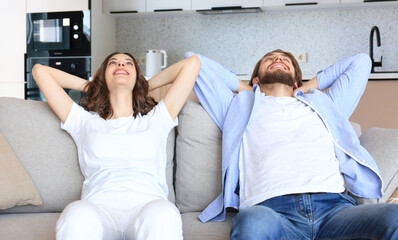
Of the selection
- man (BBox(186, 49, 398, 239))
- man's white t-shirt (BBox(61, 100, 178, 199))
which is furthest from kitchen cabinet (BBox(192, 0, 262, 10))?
man's white t-shirt (BBox(61, 100, 178, 199))

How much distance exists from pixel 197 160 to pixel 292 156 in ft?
1.35

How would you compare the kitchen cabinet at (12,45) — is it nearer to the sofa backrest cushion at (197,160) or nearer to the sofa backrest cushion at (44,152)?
the sofa backrest cushion at (44,152)

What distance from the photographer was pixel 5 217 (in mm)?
1943

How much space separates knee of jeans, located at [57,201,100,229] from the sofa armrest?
3.63ft

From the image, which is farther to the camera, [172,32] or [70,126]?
[172,32]

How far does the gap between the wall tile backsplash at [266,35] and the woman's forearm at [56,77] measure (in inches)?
111

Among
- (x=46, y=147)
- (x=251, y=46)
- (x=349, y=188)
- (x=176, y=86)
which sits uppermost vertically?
(x=251, y=46)

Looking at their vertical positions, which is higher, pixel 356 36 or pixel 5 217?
pixel 356 36

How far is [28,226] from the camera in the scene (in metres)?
1.82

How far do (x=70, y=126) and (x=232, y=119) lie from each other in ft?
2.22

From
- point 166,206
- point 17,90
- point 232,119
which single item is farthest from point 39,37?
point 166,206

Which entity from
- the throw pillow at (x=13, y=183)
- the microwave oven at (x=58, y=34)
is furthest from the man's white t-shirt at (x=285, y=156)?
the microwave oven at (x=58, y=34)

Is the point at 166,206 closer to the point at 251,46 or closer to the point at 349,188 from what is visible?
the point at 349,188

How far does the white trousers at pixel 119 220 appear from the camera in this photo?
4.92ft
